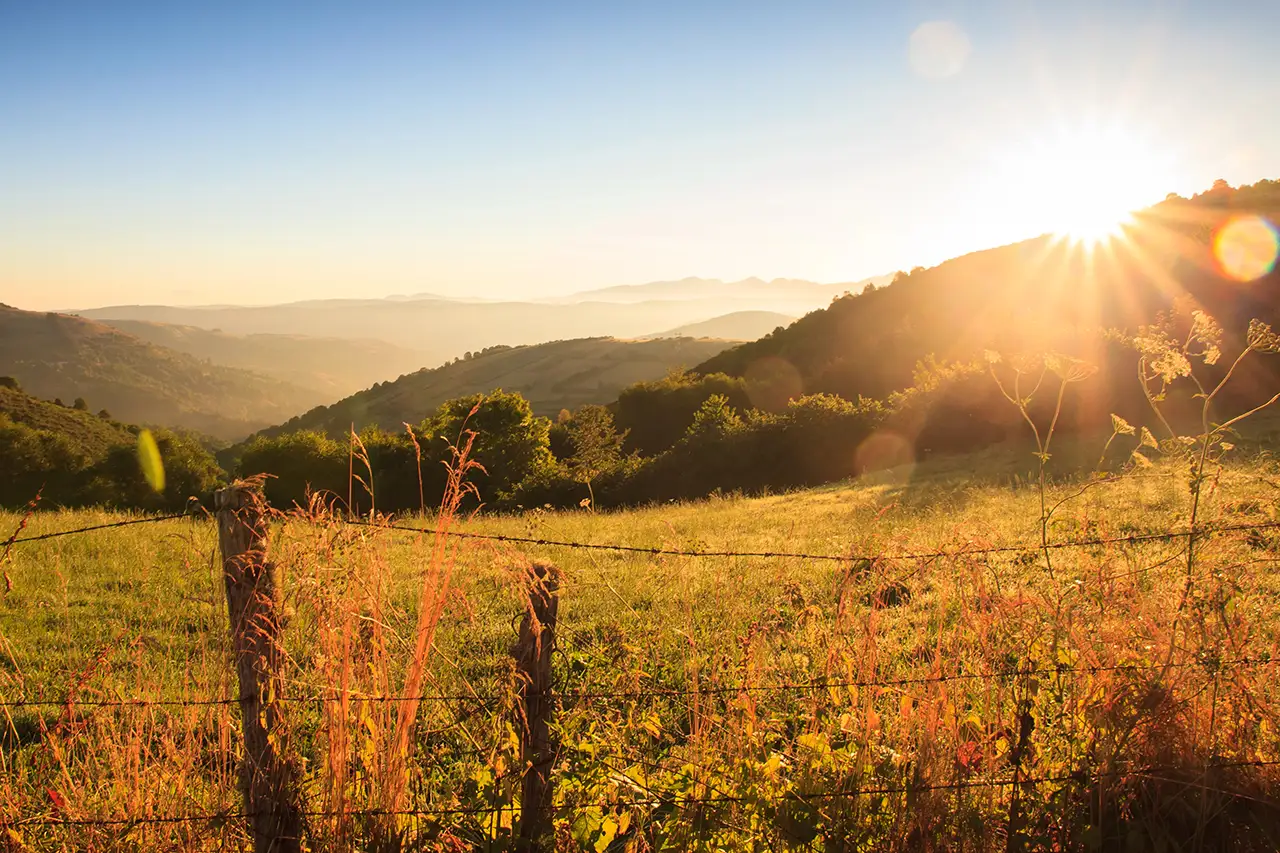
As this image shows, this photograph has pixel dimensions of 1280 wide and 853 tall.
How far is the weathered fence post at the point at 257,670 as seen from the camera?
2.62m

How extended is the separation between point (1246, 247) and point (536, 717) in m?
45.6

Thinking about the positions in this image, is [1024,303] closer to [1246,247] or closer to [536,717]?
[1246,247]

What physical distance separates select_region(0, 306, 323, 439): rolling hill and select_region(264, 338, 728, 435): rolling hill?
6111cm

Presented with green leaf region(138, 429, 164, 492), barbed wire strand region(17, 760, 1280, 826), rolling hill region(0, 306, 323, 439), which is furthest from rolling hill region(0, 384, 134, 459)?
rolling hill region(0, 306, 323, 439)

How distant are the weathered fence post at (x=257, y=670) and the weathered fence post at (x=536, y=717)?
837 mm

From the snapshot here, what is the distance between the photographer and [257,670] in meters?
2.64

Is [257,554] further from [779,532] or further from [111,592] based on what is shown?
[779,532]

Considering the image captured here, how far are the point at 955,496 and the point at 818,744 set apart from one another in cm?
1356

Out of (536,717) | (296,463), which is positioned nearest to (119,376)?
(296,463)

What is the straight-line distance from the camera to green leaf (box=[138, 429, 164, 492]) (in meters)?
38.8

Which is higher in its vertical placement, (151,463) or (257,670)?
(257,670)

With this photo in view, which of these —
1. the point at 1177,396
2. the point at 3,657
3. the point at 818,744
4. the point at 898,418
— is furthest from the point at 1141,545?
the point at 898,418

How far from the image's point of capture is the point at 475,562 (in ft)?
9.73

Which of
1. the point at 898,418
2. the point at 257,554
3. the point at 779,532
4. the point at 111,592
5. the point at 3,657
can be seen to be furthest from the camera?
the point at 898,418
